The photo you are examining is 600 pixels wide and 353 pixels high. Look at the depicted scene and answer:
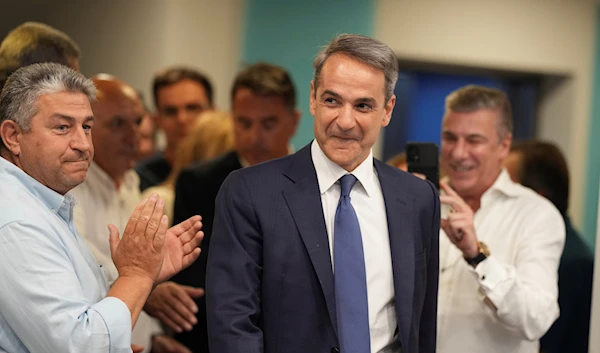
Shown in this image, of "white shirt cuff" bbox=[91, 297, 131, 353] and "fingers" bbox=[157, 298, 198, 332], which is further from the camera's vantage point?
"fingers" bbox=[157, 298, 198, 332]

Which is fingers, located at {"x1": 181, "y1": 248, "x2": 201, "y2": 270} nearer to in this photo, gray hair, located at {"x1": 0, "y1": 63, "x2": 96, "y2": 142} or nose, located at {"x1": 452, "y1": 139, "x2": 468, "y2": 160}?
gray hair, located at {"x1": 0, "y1": 63, "x2": 96, "y2": 142}

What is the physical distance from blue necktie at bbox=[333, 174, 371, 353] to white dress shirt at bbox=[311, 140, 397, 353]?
0.10ft

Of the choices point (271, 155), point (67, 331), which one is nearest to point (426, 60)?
point (271, 155)

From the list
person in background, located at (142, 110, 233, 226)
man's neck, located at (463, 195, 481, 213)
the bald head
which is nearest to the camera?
man's neck, located at (463, 195, 481, 213)

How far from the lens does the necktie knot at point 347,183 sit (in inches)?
93.0

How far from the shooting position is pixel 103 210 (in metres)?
3.33

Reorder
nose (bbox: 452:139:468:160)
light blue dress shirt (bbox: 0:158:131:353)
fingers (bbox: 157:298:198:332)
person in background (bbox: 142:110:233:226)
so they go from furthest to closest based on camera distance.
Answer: person in background (bbox: 142:110:233:226)
nose (bbox: 452:139:468:160)
fingers (bbox: 157:298:198:332)
light blue dress shirt (bbox: 0:158:131:353)

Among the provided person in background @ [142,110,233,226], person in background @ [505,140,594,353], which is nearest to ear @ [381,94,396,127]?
→ person in background @ [505,140,594,353]

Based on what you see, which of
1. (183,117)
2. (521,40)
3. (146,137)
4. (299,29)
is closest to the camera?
(183,117)

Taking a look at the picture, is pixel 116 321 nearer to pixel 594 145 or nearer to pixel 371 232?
pixel 371 232

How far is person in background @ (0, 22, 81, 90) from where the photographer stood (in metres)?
2.82

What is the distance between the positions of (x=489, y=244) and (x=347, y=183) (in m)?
0.91

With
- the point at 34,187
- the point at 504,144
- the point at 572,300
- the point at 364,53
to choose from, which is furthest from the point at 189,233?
the point at 572,300

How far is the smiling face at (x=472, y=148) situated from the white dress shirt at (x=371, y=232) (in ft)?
2.52
